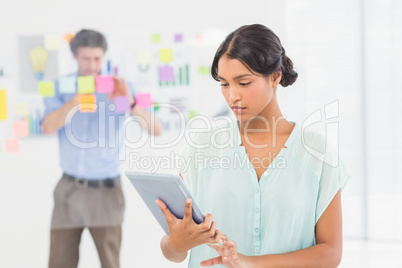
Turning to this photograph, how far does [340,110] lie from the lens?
141 inches

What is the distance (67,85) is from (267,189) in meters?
1.97

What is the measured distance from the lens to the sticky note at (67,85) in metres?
2.81

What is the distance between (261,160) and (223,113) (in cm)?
175

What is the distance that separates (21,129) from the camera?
286 cm

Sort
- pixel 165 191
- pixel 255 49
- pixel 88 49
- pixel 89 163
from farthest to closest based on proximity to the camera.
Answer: pixel 88 49 → pixel 89 163 → pixel 255 49 → pixel 165 191

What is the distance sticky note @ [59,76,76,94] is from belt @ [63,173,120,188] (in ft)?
1.64

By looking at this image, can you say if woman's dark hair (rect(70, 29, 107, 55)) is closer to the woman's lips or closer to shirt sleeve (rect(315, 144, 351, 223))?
the woman's lips

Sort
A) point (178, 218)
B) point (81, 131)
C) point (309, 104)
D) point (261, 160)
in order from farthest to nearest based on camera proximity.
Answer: point (309, 104)
point (81, 131)
point (261, 160)
point (178, 218)

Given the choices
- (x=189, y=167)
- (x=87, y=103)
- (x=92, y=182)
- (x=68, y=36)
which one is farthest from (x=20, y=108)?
(x=189, y=167)

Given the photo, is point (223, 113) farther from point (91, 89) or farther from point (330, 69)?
point (330, 69)

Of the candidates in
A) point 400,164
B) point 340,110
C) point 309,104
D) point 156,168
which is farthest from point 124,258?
point 400,164

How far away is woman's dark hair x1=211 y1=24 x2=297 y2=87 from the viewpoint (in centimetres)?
113

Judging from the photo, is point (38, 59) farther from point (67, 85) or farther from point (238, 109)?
point (238, 109)

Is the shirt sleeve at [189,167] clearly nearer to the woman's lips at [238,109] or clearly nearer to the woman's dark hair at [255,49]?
the woman's lips at [238,109]
